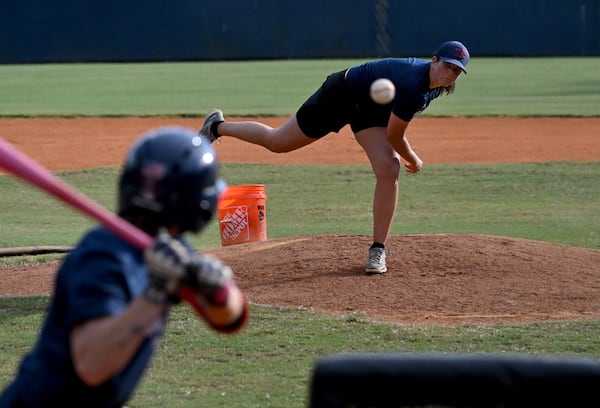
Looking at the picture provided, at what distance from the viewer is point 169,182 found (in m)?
2.66

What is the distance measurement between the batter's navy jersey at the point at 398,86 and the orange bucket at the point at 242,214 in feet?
5.82

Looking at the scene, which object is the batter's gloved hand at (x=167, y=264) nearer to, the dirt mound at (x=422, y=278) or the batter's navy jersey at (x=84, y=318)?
the batter's navy jersey at (x=84, y=318)

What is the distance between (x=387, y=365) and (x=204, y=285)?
2.34ft

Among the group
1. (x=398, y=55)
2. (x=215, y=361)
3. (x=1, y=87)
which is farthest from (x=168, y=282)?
(x=398, y=55)

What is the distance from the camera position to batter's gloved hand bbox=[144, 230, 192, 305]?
2.43 meters

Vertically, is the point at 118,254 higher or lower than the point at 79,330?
higher

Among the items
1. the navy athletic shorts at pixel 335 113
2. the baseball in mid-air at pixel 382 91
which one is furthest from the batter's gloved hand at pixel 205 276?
the navy athletic shorts at pixel 335 113

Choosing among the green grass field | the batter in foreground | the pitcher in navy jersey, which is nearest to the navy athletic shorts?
the pitcher in navy jersey

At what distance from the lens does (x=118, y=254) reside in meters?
2.68

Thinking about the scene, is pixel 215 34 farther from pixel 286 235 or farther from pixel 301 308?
pixel 301 308

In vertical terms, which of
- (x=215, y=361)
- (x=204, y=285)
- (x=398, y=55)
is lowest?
(x=215, y=361)

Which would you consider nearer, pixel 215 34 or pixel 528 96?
pixel 528 96

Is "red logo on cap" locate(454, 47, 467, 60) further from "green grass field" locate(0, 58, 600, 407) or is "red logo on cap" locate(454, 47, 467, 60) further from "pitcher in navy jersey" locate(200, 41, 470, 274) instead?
"green grass field" locate(0, 58, 600, 407)

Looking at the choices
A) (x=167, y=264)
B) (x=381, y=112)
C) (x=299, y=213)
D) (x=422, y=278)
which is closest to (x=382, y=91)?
(x=381, y=112)
